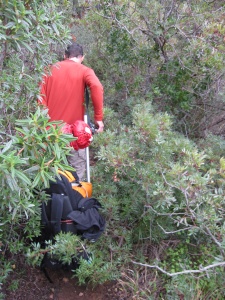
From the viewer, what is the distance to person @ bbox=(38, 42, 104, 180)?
14.0 feet

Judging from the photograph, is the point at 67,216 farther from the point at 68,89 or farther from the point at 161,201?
the point at 68,89

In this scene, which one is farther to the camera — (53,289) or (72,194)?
(53,289)

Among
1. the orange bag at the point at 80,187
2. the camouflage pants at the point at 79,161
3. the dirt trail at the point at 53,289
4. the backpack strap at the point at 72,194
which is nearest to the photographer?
the backpack strap at the point at 72,194

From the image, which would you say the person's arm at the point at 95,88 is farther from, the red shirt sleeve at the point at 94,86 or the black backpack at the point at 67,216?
the black backpack at the point at 67,216

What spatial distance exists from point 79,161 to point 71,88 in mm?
971

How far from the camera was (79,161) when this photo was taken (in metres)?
4.56

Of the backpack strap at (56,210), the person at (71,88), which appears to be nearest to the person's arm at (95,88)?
the person at (71,88)

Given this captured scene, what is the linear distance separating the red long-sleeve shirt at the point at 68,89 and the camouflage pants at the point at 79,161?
46 cm

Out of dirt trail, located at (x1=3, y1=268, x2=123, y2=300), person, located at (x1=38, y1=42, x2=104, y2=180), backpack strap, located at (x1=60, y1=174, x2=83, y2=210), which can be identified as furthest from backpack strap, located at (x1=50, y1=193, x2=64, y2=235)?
person, located at (x1=38, y1=42, x2=104, y2=180)

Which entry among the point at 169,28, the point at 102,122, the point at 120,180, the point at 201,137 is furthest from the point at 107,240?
the point at 169,28

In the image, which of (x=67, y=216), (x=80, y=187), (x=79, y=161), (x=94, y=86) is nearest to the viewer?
(x=67, y=216)

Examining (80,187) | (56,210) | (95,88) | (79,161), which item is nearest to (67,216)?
(56,210)

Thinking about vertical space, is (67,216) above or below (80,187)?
below

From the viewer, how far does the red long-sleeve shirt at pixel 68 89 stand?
13.9 ft
